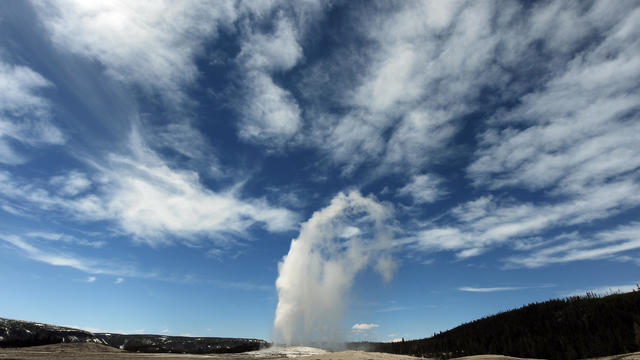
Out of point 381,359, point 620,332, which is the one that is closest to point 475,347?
point 620,332

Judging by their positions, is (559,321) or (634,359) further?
(559,321)

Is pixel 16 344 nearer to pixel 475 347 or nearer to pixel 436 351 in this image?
pixel 436 351

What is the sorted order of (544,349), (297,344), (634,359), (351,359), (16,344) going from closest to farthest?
(634,359) < (351,359) < (544,349) < (297,344) < (16,344)

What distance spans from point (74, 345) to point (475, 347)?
198 m

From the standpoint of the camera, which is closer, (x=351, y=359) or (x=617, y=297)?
(x=351, y=359)

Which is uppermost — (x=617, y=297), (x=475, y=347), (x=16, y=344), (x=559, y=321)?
(x=617, y=297)

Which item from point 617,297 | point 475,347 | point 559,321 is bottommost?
point 475,347

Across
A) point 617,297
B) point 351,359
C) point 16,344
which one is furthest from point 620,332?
point 16,344

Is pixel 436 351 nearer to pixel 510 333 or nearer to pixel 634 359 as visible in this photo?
pixel 510 333

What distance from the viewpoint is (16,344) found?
19962 cm

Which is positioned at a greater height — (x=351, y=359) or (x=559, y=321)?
(x=559, y=321)

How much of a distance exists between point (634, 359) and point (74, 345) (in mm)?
180654

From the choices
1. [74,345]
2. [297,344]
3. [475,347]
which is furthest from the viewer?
[475,347]

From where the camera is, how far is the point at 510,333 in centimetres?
19975
